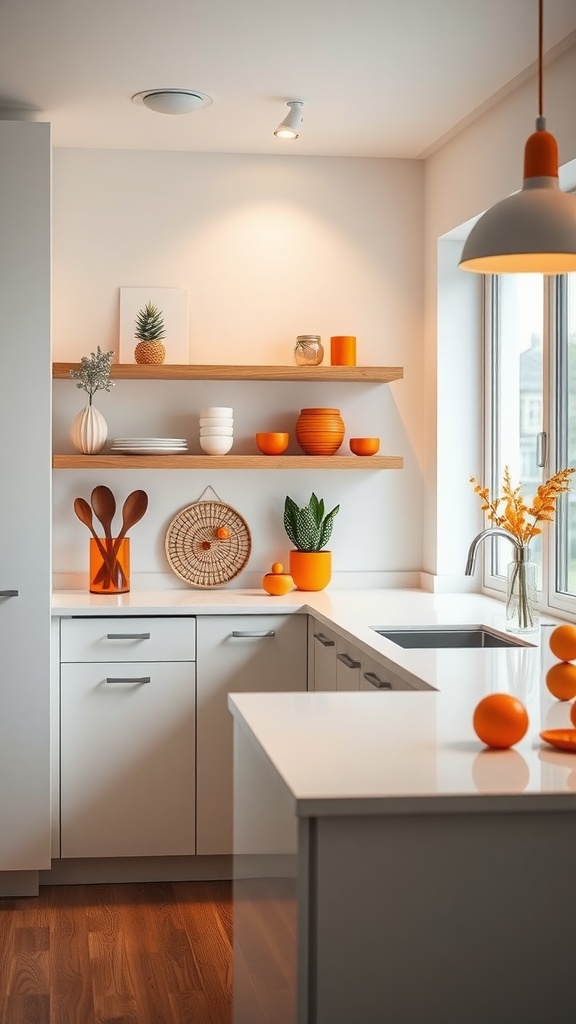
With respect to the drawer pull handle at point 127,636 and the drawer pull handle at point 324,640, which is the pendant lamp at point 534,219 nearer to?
the drawer pull handle at point 324,640

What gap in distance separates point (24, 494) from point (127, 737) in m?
0.89

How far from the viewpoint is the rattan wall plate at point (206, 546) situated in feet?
14.5

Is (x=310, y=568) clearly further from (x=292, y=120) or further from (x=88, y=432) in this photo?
(x=292, y=120)

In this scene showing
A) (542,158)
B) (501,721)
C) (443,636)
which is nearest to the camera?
(501,721)

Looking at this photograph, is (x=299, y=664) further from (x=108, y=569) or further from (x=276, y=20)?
(x=276, y=20)

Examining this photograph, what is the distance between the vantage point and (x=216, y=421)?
425cm

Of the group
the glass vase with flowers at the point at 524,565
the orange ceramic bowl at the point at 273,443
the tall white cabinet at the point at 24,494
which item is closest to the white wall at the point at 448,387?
the orange ceramic bowl at the point at 273,443

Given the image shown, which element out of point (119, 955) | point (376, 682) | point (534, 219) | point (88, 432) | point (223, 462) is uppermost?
point (534, 219)

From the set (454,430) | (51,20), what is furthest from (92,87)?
(454,430)

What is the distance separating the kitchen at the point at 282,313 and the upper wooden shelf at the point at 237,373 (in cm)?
16

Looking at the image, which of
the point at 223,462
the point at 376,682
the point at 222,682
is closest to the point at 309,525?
the point at 223,462

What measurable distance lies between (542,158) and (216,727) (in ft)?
8.06

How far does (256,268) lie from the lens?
448 cm

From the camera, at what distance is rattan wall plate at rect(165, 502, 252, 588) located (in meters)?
4.41
